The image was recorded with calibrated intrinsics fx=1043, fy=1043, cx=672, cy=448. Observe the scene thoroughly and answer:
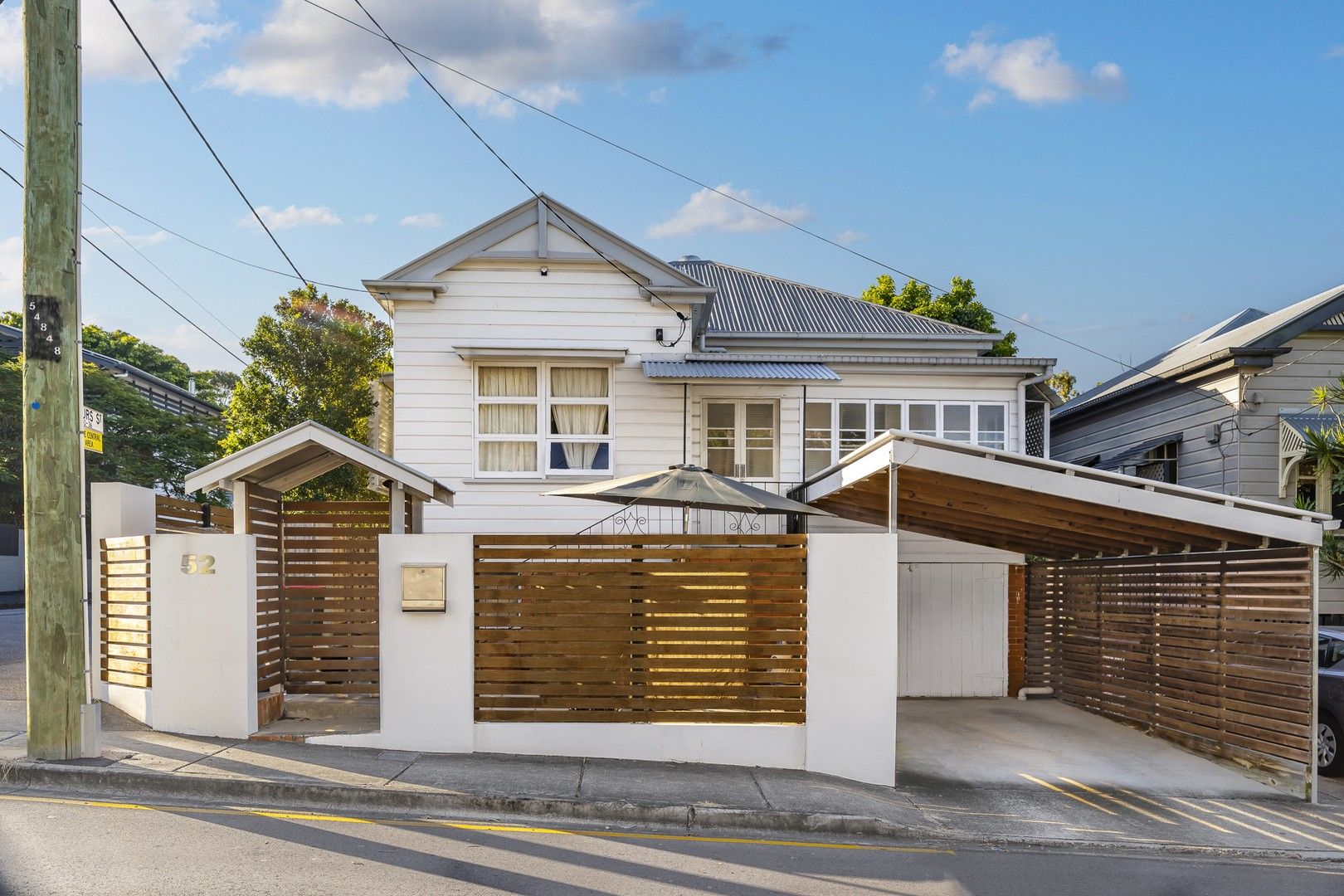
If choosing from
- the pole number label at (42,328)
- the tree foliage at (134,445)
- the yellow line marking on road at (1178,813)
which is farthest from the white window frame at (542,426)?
the tree foliage at (134,445)

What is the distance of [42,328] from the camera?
8.46m

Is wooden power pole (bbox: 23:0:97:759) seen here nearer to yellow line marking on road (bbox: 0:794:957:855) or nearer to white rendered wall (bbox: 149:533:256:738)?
yellow line marking on road (bbox: 0:794:957:855)

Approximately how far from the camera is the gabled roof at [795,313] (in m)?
19.3

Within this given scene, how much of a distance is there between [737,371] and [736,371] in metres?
0.01

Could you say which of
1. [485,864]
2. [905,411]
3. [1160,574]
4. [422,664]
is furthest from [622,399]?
[485,864]

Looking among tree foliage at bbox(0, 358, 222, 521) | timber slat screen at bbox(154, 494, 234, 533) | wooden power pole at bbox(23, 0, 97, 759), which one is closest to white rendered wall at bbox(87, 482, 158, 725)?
timber slat screen at bbox(154, 494, 234, 533)

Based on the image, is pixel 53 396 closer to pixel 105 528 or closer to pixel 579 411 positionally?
pixel 105 528

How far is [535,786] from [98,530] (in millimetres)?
5847

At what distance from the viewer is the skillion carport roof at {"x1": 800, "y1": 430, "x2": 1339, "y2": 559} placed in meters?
9.63

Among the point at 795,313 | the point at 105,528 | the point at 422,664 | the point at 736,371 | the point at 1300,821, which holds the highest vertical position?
the point at 795,313

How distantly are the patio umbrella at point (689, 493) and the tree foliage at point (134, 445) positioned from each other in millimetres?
25939

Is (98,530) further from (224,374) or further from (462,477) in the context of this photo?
(224,374)

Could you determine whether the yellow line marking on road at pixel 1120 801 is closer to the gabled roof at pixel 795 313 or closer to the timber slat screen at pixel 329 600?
the timber slat screen at pixel 329 600

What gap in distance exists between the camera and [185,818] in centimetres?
746
